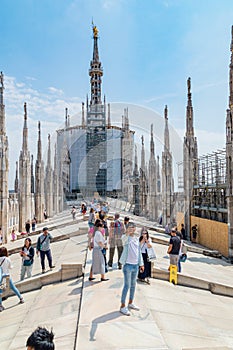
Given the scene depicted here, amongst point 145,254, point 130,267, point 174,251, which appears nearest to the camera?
point 130,267

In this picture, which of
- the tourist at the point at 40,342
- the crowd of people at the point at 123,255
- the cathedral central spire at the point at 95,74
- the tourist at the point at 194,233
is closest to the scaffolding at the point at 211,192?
the tourist at the point at 194,233

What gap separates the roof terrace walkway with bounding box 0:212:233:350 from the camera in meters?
3.15

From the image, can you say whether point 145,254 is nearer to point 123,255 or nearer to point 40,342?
point 123,255

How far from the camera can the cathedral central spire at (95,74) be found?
47844 mm

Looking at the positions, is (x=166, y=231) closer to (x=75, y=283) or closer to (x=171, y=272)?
(x=171, y=272)

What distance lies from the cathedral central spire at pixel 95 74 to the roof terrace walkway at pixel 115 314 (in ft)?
146

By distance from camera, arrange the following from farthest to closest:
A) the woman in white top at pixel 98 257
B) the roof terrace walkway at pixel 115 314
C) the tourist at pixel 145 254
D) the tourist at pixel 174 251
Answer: the tourist at pixel 174 251
the tourist at pixel 145 254
the woman in white top at pixel 98 257
the roof terrace walkway at pixel 115 314

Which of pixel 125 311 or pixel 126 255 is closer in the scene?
pixel 125 311

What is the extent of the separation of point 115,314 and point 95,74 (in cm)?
4859

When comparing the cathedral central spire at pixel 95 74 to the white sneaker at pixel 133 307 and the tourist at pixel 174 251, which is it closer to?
the tourist at pixel 174 251

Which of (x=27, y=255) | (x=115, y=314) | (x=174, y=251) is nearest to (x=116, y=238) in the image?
(x=174, y=251)

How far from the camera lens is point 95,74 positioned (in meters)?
48.2

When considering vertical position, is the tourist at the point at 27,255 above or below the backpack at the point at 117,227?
below

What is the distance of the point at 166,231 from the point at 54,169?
17.4 meters
